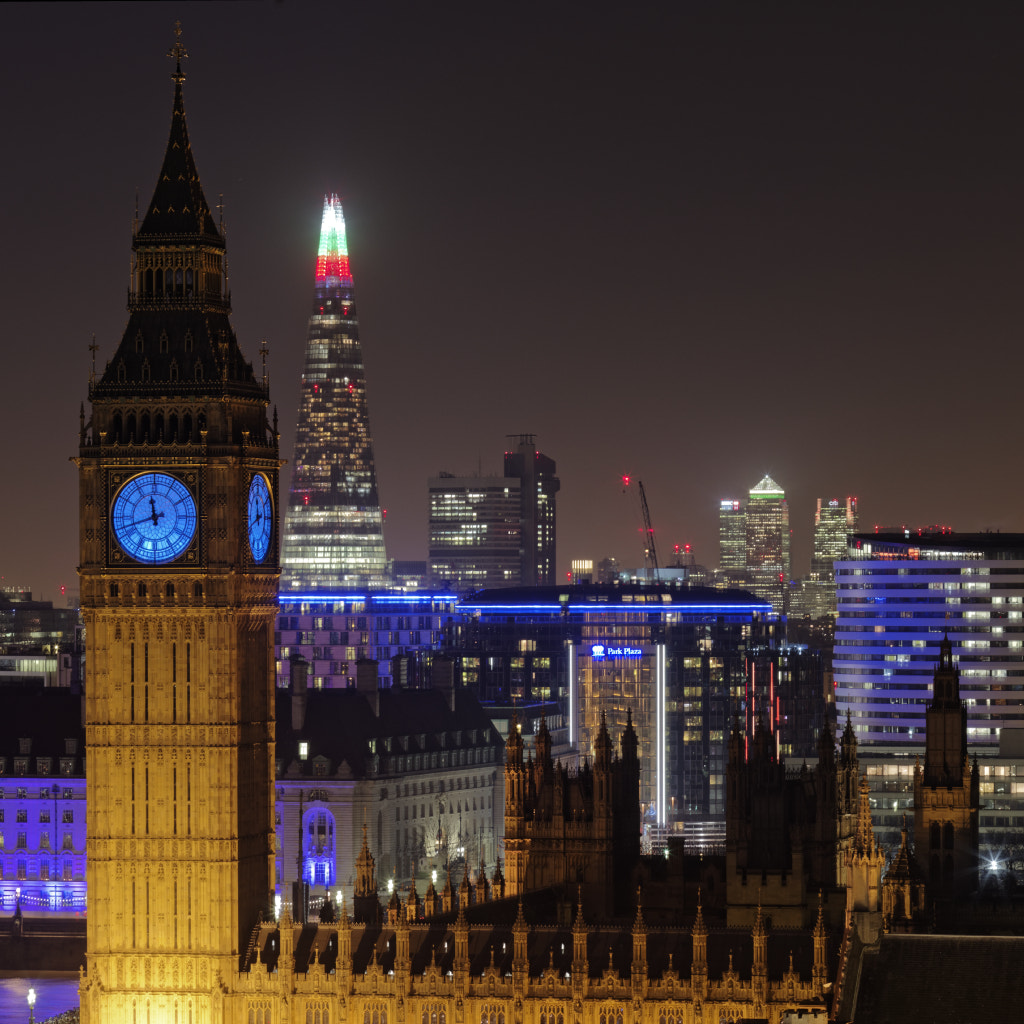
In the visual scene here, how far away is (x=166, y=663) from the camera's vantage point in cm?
14012

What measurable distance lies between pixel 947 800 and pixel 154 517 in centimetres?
5313

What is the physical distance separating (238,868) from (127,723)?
27.2 ft

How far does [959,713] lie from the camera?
174m

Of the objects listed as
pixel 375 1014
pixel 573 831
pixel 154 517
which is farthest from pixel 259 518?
pixel 573 831

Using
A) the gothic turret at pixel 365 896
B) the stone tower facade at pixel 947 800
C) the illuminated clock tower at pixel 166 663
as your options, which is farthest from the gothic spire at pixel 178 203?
the stone tower facade at pixel 947 800

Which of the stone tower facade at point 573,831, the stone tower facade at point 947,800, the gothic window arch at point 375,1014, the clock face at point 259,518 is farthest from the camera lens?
the stone tower facade at point 947,800

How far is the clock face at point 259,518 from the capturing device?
14162 centimetres

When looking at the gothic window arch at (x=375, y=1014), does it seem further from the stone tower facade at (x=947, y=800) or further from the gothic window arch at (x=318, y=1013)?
the stone tower facade at (x=947, y=800)

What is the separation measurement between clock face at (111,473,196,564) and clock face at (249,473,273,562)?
308cm

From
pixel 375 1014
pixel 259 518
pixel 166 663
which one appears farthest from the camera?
pixel 259 518

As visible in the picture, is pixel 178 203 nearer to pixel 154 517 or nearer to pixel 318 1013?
pixel 154 517

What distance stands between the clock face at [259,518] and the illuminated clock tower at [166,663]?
0.38 m

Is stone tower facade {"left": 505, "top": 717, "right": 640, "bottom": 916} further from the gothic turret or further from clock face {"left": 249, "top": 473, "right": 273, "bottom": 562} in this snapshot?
clock face {"left": 249, "top": 473, "right": 273, "bottom": 562}

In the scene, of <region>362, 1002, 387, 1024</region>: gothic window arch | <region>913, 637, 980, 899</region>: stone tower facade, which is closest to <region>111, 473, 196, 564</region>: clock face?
<region>362, 1002, 387, 1024</region>: gothic window arch
